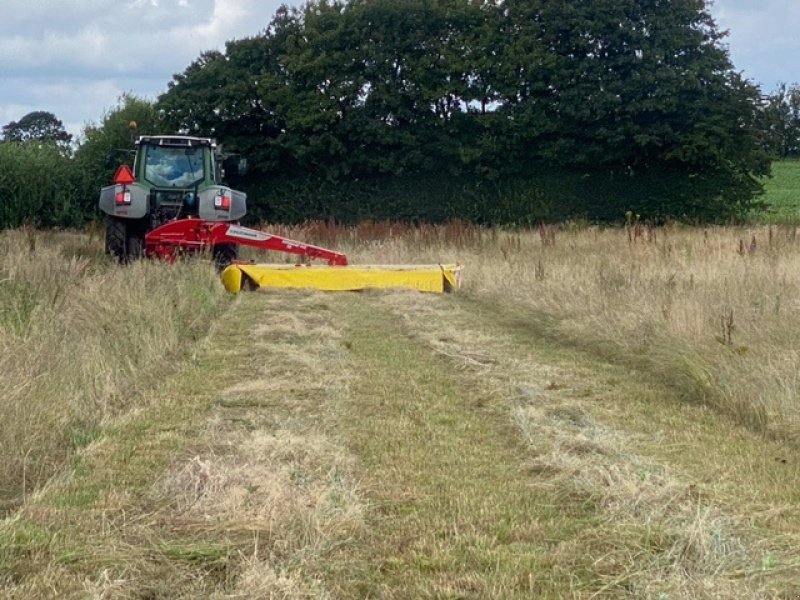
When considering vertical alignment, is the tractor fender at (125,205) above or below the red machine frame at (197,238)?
above

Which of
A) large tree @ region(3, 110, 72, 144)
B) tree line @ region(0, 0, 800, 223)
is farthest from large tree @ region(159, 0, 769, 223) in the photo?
large tree @ region(3, 110, 72, 144)

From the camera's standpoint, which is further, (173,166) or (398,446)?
(173,166)

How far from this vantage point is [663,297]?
403 inches

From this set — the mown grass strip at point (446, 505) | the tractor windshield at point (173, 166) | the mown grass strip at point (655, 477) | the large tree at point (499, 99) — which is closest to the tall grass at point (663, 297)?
the mown grass strip at point (655, 477)

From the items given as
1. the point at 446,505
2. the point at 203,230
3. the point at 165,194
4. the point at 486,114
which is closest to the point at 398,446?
the point at 446,505

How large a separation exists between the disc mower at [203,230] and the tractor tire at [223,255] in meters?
0.02

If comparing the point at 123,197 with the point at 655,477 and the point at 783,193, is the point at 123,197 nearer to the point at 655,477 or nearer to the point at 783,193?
the point at 655,477

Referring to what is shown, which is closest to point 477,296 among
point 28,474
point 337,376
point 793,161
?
point 337,376

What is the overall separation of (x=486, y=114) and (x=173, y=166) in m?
15.0

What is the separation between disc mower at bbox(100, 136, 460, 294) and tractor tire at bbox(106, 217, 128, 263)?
16 mm

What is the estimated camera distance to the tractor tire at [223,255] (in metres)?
15.3

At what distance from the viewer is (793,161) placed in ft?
199

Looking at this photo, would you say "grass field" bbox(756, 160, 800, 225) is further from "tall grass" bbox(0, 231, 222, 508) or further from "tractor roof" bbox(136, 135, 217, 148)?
"tall grass" bbox(0, 231, 222, 508)

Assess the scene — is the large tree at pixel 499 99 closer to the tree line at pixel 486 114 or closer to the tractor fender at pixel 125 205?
the tree line at pixel 486 114
